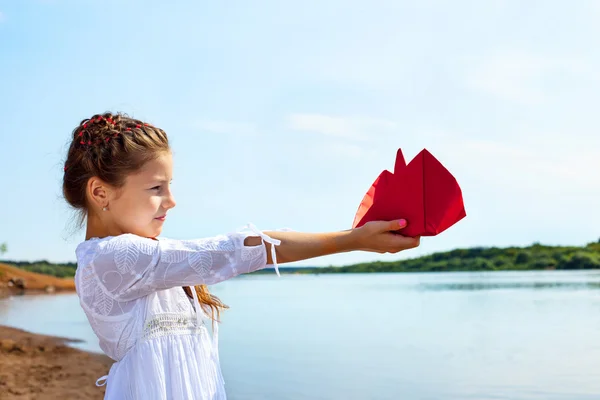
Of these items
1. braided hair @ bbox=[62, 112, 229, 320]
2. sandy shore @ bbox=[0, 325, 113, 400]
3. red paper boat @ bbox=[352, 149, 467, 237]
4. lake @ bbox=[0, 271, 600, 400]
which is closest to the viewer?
red paper boat @ bbox=[352, 149, 467, 237]

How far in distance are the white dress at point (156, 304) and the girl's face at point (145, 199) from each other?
0.22 feet

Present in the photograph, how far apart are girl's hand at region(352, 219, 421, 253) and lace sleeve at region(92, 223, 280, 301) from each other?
0.58 feet

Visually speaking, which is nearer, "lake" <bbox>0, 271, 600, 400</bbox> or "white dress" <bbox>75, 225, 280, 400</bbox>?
"white dress" <bbox>75, 225, 280, 400</bbox>

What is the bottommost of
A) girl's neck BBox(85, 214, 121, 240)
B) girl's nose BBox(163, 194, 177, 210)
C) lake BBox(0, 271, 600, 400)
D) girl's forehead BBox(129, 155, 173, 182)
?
lake BBox(0, 271, 600, 400)

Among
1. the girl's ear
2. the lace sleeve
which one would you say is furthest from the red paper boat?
the girl's ear

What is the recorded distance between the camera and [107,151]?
1.52 meters

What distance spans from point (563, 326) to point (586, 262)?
1809 centimetres

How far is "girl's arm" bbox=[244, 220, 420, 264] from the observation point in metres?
1.34

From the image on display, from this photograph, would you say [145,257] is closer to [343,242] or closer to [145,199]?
[145,199]

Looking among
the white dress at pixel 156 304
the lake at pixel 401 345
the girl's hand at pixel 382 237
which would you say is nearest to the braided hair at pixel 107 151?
the white dress at pixel 156 304

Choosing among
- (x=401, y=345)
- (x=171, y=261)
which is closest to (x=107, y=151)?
(x=171, y=261)

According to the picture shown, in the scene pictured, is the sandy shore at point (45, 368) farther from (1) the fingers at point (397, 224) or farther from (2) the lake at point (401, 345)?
(1) the fingers at point (397, 224)

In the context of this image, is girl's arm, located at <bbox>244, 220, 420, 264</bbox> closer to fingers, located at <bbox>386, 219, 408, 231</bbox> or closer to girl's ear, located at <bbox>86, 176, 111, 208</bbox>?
fingers, located at <bbox>386, 219, 408, 231</bbox>

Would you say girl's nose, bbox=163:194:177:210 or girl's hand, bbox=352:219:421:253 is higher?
girl's nose, bbox=163:194:177:210
